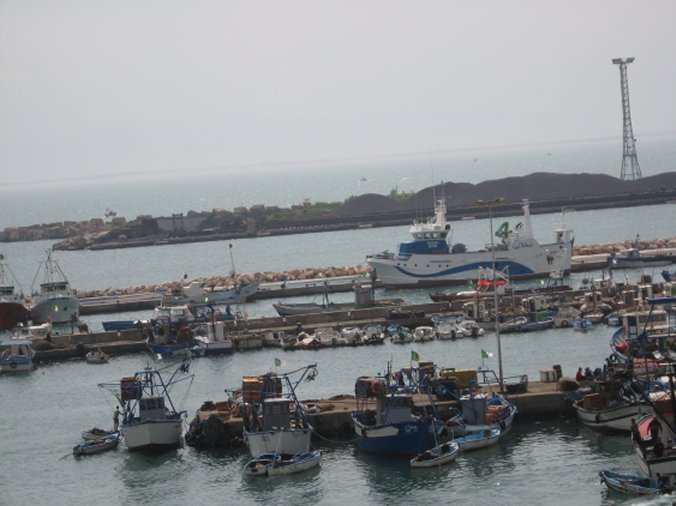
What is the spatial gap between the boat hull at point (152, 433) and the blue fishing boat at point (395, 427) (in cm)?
516

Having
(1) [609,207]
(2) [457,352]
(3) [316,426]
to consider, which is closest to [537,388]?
(3) [316,426]

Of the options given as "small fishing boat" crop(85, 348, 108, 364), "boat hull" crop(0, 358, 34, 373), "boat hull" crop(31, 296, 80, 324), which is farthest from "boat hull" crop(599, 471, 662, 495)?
"boat hull" crop(31, 296, 80, 324)

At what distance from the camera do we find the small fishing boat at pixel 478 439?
3369 cm

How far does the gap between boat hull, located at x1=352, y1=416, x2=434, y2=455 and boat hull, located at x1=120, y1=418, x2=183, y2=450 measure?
569cm

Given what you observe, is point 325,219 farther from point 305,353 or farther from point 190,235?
point 305,353

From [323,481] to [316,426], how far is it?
355cm

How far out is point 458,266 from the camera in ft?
243

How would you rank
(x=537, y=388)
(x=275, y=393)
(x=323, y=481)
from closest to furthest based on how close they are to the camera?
(x=323, y=481) → (x=275, y=393) → (x=537, y=388)

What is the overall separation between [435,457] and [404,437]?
51.7 inches

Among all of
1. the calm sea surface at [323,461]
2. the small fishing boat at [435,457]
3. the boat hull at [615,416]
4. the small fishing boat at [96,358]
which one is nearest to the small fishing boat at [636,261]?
the calm sea surface at [323,461]

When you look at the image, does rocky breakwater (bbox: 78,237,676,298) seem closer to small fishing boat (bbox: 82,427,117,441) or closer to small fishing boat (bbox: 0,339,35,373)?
small fishing boat (bbox: 0,339,35,373)

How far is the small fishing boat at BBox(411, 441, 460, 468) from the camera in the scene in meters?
32.5

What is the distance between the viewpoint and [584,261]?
3034 inches

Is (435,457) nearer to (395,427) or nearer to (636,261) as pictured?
(395,427)
